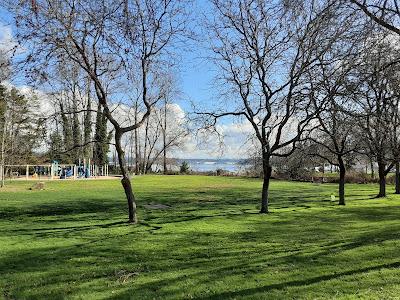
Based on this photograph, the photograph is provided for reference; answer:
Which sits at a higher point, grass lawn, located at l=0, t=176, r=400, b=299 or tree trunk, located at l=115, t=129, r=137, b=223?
tree trunk, located at l=115, t=129, r=137, b=223

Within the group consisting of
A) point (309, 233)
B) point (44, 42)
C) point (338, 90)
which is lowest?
point (309, 233)

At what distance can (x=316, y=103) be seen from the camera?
15.3 meters

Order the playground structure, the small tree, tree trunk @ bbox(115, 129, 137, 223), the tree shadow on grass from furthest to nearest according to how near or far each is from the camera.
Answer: the small tree
the playground structure
tree trunk @ bbox(115, 129, 137, 223)
the tree shadow on grass

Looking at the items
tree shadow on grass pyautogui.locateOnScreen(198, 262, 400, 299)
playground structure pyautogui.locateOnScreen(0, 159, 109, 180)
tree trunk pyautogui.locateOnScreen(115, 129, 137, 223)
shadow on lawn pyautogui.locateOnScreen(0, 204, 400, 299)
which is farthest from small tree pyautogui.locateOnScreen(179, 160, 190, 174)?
tree shadow on grass pyautogui.locateOnScreen(198, 262, 400, 299)

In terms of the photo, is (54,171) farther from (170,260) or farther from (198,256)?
(170,260)

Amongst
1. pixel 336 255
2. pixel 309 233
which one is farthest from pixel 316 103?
pixel 336 255

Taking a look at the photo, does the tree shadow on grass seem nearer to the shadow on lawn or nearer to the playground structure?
the shadow on lawn

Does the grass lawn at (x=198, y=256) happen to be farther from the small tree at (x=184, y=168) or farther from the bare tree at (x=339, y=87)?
the small tree at (x=184, y=168)

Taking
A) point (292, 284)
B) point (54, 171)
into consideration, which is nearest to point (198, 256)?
point (292, 284)

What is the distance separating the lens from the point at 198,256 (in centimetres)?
880

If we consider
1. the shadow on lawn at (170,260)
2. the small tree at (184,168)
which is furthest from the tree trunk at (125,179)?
the small tree at (184,168)

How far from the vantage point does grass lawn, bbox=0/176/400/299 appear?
621 cm

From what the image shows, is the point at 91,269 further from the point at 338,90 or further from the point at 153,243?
the point at 338,90

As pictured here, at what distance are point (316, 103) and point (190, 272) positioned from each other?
32.1 ft
